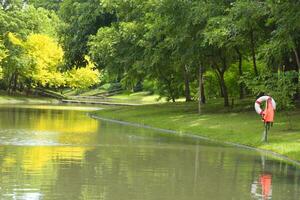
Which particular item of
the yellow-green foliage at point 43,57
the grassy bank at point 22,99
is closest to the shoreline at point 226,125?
the grassy bank at point 22,99

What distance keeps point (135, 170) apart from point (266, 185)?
3422 millimetres

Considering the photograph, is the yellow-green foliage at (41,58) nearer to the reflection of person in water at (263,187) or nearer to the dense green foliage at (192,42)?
the dense green foliage at (192,42)

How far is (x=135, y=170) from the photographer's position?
16719 millimetres

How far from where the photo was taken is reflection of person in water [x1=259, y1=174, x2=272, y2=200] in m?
13.7

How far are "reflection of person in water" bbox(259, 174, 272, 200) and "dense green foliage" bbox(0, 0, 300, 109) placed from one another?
1202 cm

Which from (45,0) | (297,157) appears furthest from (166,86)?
(45,0)

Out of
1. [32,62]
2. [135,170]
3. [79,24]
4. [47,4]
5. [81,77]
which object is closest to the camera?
[135,170]

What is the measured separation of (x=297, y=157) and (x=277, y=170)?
279 cm

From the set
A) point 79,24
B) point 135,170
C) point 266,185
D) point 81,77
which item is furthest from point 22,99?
point 266,185

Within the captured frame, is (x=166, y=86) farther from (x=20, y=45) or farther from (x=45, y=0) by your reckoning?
(x=45, y=0)

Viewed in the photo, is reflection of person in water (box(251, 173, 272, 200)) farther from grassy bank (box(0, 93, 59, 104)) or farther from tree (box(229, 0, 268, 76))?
grassy bank (box(0, 93, 59, 104))

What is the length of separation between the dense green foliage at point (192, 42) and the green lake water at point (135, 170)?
733 centimetres

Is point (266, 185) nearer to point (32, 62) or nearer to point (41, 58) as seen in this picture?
point (32, 62)

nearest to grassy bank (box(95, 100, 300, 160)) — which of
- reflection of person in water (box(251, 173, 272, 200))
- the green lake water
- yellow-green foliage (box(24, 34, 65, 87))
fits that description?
the green lake water
